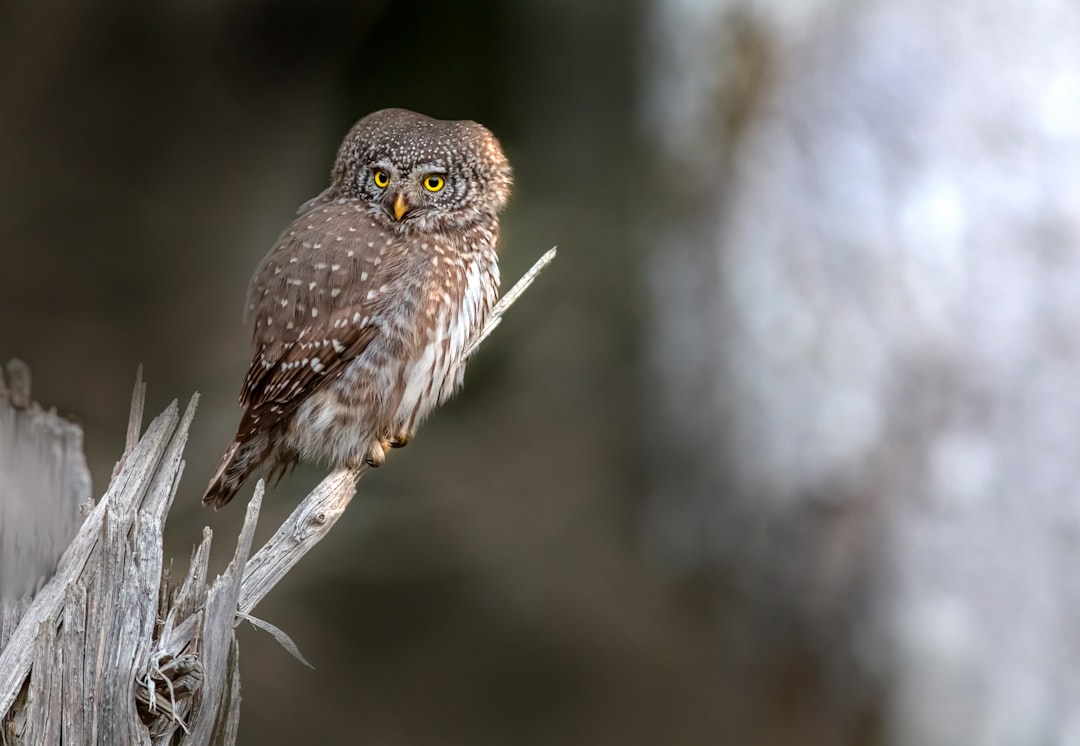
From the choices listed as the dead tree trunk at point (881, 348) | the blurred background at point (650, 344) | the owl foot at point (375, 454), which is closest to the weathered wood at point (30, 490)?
the owl foot at point (375, 454)

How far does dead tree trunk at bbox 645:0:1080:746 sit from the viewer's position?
430cm

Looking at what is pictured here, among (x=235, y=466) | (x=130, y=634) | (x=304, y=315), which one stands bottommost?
(x=130, y=634)

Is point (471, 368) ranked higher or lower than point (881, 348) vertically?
lower

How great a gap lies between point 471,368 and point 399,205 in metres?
2.22

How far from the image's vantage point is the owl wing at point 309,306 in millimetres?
2723

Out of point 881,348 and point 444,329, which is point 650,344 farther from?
point 444,329

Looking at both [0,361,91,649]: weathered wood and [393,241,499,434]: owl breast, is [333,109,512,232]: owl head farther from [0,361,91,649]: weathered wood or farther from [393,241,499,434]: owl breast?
[0,361,91,649]: weathered wood

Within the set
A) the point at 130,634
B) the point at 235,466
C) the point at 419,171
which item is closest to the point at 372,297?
the point at 419,171

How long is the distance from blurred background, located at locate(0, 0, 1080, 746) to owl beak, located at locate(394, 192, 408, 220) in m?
1.45

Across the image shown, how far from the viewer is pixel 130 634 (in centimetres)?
193

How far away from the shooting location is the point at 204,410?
4.38 meters

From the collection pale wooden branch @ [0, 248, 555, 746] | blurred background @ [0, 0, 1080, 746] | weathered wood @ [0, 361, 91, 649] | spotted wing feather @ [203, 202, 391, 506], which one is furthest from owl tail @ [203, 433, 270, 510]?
blurred background @ [0, 0, 1080, 746]

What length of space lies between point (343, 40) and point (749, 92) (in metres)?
1.74

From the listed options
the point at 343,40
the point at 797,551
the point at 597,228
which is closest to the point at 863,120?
the point at 597,228
